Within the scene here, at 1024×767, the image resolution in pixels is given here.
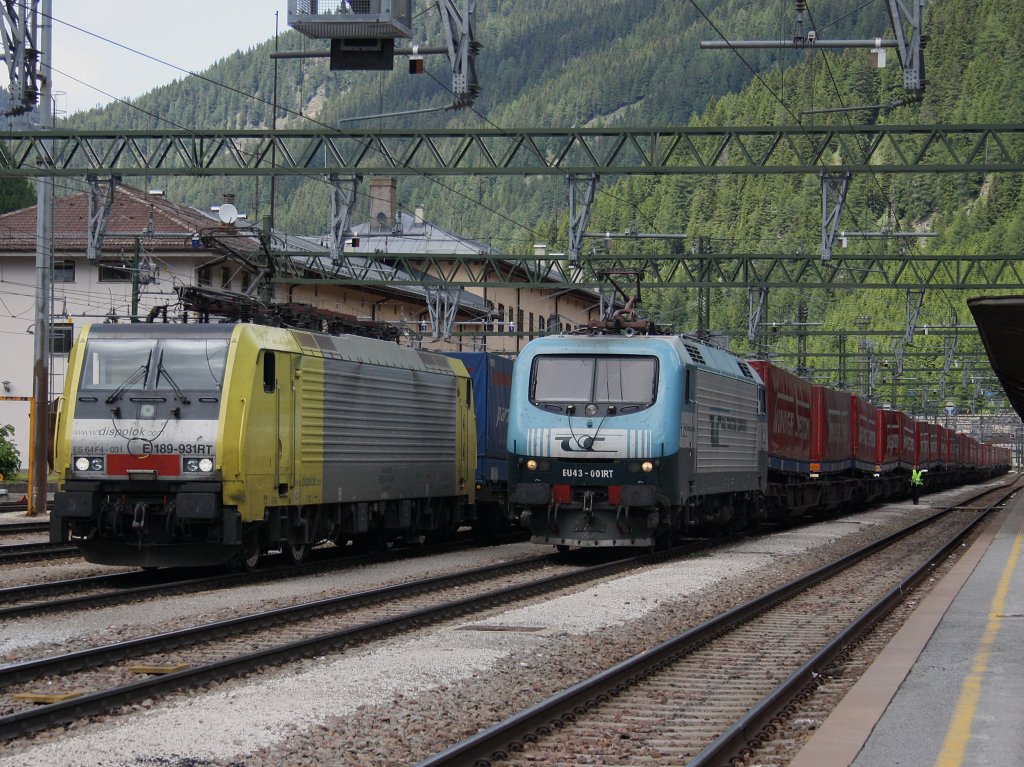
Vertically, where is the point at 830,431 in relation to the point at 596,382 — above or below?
below

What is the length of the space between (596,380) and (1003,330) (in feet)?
20.1

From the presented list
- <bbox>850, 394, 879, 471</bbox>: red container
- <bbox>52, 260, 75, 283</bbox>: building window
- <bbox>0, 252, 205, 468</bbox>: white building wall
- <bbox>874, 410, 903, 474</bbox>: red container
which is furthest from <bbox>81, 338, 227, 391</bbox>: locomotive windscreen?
<bbox>52, 260, 75, 283</bbox>: building window

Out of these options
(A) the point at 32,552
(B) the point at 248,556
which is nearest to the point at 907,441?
(A) the point at 32,552

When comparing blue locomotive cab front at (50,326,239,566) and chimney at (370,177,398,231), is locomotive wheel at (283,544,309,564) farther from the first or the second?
chimney at (370,177,398,231)

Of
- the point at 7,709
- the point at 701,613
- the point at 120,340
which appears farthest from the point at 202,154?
the point at 7,709


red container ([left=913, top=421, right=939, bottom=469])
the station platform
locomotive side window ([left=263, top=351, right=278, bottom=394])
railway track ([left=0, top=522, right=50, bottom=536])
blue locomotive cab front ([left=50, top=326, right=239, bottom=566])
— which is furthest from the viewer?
red container ([left=913, top=421, right=939, bottom=469])

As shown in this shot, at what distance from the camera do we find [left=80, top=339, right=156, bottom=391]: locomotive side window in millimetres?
17094

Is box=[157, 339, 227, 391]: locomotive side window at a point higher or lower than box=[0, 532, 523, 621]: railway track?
higher

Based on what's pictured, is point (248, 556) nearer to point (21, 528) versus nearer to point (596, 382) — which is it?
point (596, 382)

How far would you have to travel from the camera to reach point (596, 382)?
21.2 metres

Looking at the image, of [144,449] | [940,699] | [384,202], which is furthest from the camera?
[384,202]

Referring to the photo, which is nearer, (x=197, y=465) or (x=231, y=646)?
(x=231, y=646)

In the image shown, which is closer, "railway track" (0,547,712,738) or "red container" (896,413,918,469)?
"railway track" (0,547,712,738)

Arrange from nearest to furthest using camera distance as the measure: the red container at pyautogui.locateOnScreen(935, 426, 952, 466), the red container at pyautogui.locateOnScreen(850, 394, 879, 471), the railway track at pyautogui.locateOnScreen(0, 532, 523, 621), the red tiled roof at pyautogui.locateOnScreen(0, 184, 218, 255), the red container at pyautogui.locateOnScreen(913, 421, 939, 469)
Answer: the railway track at pyautogui.locateOnScreen(0, 532, 523, 621) → the red container at pyautogui.locateOnScreen(850, 394, 879, 471) → the red tiled roof at pyautogui.locateOnScreen(0, 184, 218, 255) → the red container at pyautogui.locateOnScreen(913, 421, 939, 469) → the red container at pyautogui.locateOnScreen(935, 426, 952, 466)
